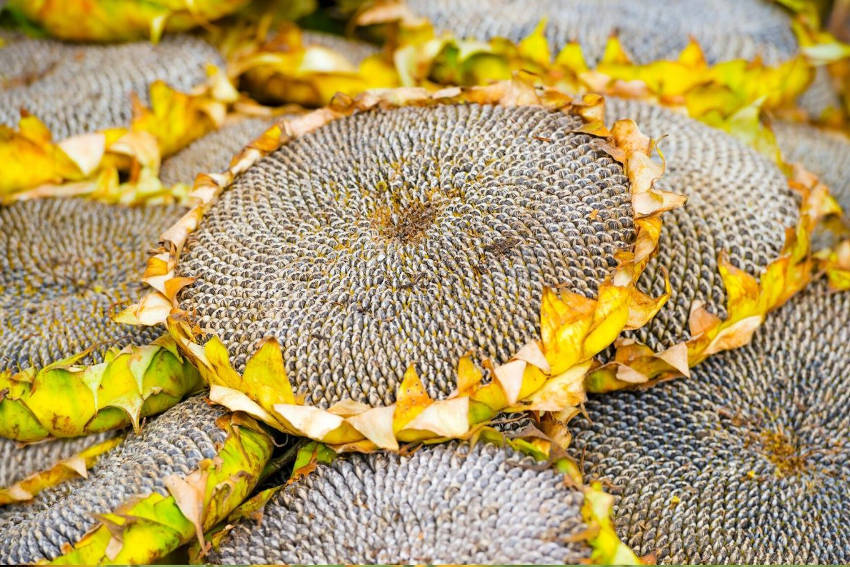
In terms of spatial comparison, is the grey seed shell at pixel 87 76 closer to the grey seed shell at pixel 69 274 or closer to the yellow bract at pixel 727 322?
the grey seed shell at pixel 69 274

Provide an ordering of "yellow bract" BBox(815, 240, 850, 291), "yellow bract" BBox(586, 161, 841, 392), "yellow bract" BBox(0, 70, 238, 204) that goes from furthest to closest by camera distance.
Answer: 1. "yellow bract" BBox(0, 70, 238, 204)
2. "yellow bract" BBox(815, 240, 850, 291)
3. "yellow bract" BBox(586, 161, 841, 392)

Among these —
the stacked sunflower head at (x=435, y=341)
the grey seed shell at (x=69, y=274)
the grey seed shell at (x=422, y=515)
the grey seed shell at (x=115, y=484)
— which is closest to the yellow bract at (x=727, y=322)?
the stacked sunflower head at (x=435, y=341)

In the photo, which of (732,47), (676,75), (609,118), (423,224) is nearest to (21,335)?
(423,224)

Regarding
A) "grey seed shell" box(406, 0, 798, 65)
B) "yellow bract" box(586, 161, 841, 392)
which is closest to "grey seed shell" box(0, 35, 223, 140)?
"grey seed shell" box(406, 0, 798, 65)

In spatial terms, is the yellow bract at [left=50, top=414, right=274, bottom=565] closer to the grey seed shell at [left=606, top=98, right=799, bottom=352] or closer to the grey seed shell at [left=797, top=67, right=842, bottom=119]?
the grey seed shell at [left=606, top=98, right=799, bottom=352]

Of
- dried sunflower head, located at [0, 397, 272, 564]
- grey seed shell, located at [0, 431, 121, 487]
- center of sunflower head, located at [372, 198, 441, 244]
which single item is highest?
center of sunflower head, located at [372, 198, 441, 244]

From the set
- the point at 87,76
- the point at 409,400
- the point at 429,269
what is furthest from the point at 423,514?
the point at 87,76

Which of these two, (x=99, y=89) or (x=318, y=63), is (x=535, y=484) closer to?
(x=318, y=63)

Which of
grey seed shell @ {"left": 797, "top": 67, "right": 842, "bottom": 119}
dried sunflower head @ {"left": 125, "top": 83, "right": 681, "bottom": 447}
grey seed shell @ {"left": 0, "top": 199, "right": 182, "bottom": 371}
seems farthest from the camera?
grey seed shell @ {"left": 797, "top": 67, "right": 842, "bottom": 119}
